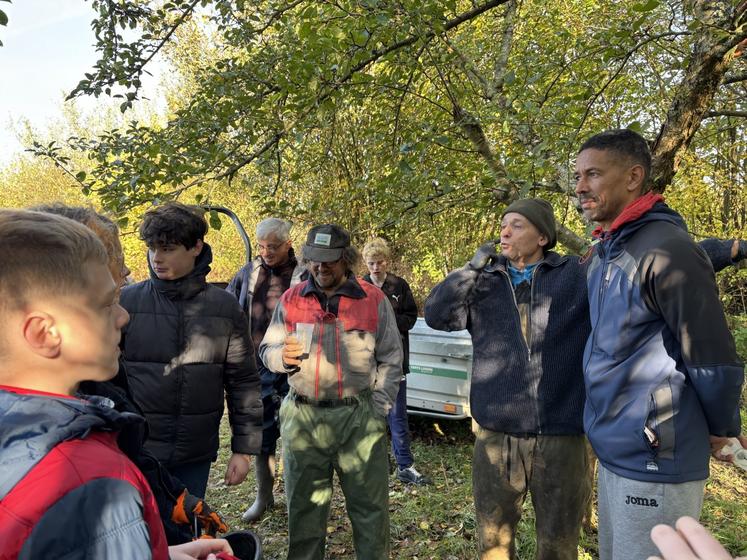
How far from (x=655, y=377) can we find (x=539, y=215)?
1084 mm

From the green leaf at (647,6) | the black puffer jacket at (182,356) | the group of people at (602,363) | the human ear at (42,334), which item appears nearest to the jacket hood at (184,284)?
the black puffer jacket at (182,356)

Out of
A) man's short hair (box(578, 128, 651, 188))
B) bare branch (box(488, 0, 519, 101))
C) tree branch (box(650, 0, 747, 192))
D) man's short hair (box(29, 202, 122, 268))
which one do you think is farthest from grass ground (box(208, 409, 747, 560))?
bare branch (box(488, 0, 519, 101))

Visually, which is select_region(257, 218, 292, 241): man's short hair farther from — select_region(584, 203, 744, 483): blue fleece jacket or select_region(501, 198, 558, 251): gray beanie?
select_region(584, 203, 744, 483): blue fleece jacket

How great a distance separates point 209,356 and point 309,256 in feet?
2.54

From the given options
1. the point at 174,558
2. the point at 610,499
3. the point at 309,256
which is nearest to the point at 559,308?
the point at 610,499

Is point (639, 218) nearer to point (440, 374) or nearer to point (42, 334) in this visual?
point (42, 334)

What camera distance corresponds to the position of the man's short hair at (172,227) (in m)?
2.51

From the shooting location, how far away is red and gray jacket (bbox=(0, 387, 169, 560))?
85cm

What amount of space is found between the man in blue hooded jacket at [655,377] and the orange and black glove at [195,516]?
4.87ft

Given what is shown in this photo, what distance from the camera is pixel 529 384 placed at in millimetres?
2604

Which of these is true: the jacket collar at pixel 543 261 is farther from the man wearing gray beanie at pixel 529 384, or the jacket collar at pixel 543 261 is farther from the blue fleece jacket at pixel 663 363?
the blue fleece jacket at pixel 663 363

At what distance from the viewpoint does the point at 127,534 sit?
3.02 ft

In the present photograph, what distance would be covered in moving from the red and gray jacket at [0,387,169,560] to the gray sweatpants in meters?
1.73

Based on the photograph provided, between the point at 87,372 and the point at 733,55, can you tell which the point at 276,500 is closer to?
the point at 87,372
